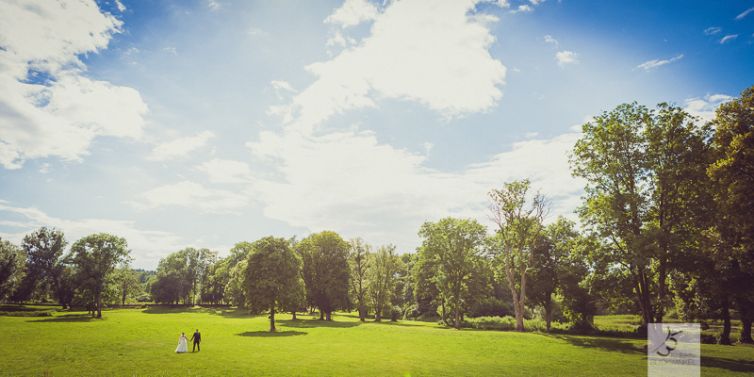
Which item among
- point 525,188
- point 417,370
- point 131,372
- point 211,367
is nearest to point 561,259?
point 525,188

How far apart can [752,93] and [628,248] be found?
15.8 metres

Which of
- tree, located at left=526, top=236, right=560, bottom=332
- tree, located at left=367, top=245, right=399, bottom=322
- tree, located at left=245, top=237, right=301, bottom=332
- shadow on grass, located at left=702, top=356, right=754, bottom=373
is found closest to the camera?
shadow on grass, located at left=702, top=356, right=754, bottom=373

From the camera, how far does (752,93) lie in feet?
86.5

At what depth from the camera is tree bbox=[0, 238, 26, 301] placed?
7181 cm

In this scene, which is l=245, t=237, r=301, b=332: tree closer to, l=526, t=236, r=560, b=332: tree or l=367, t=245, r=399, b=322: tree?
l=367, t=245, r=399, b=322: tree

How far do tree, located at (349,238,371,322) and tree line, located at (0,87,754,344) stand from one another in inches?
11.5

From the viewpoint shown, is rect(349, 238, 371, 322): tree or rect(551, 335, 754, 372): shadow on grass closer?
rect(551, 335, 754, 372): shadow on grass

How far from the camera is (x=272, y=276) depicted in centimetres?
4928

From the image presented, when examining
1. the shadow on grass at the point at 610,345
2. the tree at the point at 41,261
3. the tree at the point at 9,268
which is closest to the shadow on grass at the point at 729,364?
the shadow on grass at the point at 610,345

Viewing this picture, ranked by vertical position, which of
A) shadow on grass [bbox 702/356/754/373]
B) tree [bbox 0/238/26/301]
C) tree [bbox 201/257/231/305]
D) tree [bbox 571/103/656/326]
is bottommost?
tree [bbox 201/257/231/305]

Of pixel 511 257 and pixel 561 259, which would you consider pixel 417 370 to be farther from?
pixel 561 259

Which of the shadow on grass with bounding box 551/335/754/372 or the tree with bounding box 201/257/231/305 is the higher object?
the shadow on grass with bounding box 551/335/754/372

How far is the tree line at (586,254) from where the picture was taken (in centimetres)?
2936

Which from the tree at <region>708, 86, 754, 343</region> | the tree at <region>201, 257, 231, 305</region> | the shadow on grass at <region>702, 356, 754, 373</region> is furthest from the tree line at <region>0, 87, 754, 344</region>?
the tree at <region>201, 257, 231, 305</region>
